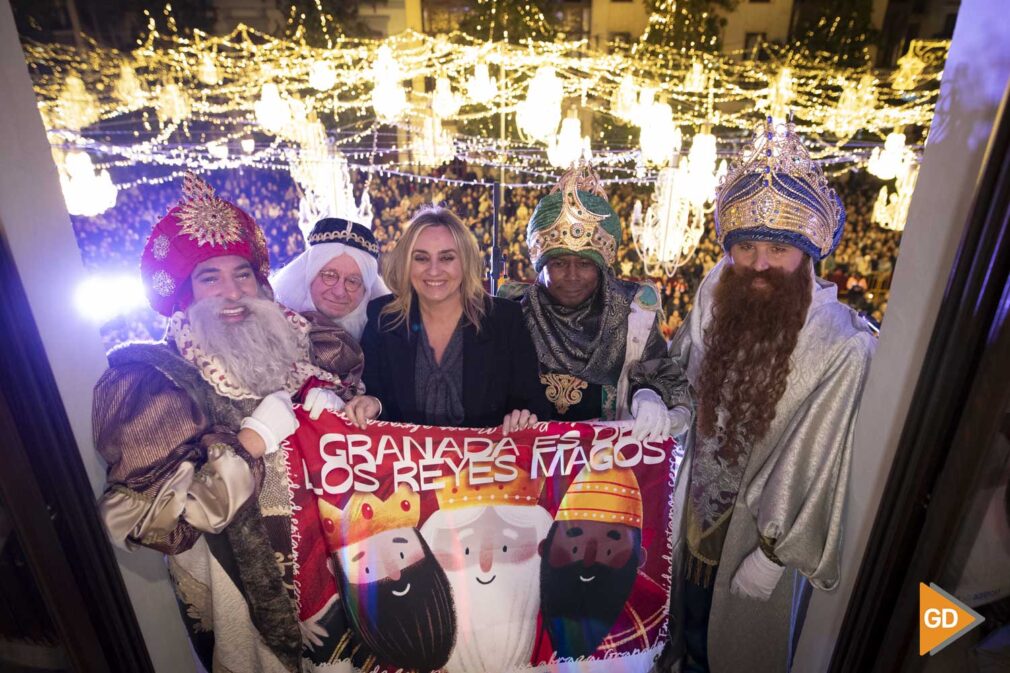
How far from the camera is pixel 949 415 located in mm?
1542

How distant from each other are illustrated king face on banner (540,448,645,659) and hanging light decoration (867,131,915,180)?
7.34 metres

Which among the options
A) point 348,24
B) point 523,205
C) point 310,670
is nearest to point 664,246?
point 523,205

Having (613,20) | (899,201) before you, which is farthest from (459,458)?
(613,20)

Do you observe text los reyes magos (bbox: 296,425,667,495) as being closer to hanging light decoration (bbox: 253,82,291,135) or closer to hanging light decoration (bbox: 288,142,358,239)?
hanging light decoration (bbox: 288,142,358,239)

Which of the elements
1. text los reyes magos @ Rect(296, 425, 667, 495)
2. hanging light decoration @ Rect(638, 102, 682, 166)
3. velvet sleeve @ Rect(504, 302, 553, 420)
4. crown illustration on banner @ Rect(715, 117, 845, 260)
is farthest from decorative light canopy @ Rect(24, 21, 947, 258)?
text los reyes magos @ Rect(296, 425, 667, 495)

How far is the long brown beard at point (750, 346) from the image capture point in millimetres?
2051

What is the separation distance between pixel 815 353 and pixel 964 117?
35.7 inches

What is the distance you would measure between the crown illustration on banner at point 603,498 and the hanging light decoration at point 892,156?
7303mm

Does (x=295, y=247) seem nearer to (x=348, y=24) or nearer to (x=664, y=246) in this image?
(x=348, y=24)

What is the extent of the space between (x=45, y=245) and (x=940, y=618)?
3.28 m

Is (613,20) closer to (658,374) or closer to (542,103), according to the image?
(542,103)

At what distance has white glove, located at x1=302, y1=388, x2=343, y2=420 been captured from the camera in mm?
1979

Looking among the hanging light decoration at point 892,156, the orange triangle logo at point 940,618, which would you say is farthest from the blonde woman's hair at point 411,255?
the hanging light decoration at point 892,156

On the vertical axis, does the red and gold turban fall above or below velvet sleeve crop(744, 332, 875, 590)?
above
